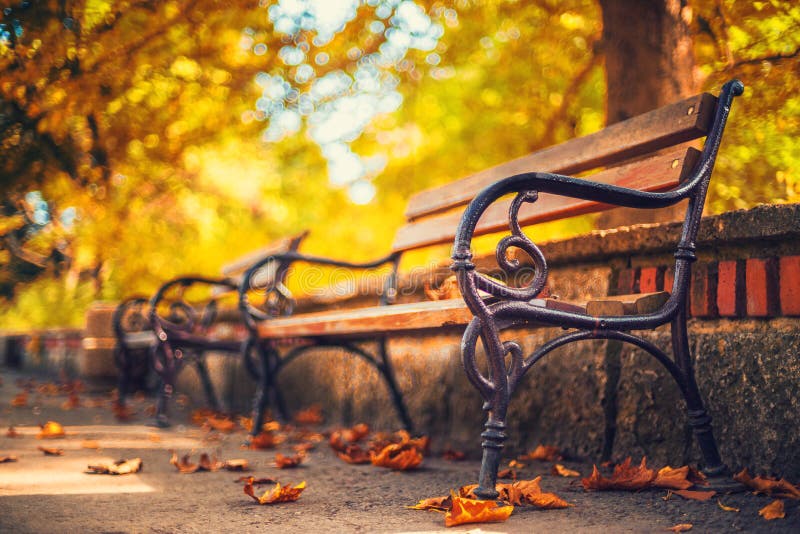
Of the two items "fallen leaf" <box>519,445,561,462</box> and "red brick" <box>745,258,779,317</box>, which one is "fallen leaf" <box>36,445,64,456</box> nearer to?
"fallen leaf" <box>519,445,561,462</box>

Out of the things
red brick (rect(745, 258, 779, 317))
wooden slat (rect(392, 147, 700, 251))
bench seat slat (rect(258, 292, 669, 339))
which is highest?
wooden slat (rect(392, 147, 700, 251))

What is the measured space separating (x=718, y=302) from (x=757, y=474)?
0.48 meters

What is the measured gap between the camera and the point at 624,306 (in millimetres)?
1947

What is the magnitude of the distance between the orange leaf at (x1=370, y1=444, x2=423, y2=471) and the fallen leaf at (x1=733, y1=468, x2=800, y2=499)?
1031mm

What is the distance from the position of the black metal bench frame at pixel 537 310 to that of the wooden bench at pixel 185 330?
198 cm

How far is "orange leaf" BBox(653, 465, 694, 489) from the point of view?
6.35 feet

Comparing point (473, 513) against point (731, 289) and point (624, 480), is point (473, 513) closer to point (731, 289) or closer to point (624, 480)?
point (624, 480)

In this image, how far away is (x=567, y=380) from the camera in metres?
2.59

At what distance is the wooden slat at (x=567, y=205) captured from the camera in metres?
2.11

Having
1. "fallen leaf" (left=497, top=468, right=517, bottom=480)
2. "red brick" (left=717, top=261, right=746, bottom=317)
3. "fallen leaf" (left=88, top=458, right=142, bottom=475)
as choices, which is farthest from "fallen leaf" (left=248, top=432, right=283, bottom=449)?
"red brick" (left=717, top=261, right=746, bottom=317)

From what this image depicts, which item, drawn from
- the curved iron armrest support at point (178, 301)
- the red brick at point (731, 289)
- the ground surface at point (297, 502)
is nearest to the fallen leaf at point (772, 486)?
the ground surface at point (297, 502)

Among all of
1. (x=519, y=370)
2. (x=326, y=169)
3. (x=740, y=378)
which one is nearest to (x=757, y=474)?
(x=740, y=378)

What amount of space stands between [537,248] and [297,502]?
95 cm

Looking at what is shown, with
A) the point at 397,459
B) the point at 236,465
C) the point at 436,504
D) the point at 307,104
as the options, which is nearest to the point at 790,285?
the point at 436,504
